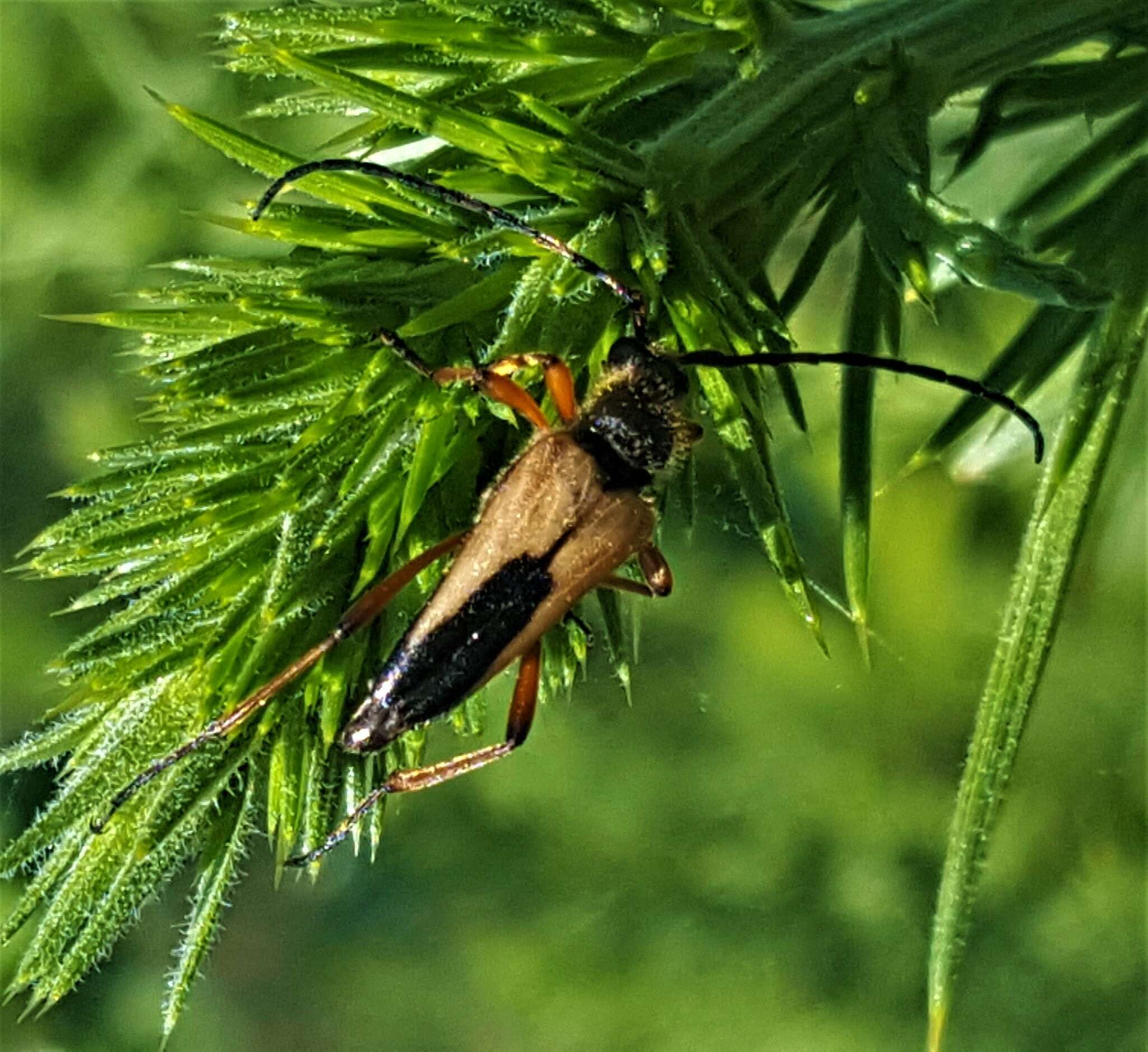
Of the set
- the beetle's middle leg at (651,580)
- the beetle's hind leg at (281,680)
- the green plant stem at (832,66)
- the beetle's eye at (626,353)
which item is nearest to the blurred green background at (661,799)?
the beetle's middle leg at (651,580)

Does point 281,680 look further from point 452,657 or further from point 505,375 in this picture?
point 505,375

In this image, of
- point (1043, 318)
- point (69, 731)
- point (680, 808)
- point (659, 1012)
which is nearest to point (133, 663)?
point (69, 731)

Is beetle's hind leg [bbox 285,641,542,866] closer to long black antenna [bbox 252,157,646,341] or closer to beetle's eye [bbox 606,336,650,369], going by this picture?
beetle's eye [bbox 606,336,650,369]

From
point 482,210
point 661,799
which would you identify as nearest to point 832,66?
point 482,210

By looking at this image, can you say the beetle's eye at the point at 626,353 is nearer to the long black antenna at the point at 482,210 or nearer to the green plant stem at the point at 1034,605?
the long black antenna at the point at 482,210

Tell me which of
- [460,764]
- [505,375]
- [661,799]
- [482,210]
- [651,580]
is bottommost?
[661,799]

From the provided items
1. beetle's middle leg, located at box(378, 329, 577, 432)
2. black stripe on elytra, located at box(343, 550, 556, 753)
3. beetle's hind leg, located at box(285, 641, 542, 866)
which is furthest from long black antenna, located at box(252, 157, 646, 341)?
beetle's hind leg, located at box(285, 641, 542, 866)

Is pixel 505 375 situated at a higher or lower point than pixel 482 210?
lower

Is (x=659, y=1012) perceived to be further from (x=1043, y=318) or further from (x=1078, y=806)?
(x=1043, y=318)
